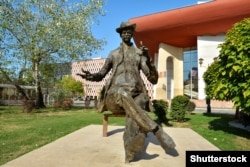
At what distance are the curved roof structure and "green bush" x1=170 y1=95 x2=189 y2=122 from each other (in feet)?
67.5

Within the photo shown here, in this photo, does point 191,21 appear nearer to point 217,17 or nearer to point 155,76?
point 217,17

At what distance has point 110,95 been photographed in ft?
18.0

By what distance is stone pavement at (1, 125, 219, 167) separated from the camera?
5094 millimetres

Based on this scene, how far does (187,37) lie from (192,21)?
506 cm

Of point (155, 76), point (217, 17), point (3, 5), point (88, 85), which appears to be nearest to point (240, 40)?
point (155, 76)

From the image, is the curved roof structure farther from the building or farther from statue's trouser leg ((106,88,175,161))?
statue's trouser leg ((106,88,175,161))

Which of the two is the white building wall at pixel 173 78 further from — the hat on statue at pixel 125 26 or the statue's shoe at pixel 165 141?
the statue's shoe at pixel 165 141

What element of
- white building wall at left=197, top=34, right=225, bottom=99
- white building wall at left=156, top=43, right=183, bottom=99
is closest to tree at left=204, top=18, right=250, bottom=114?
white building wall at left=197, top=34, right=225, bottom=99

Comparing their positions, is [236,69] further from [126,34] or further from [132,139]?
[132,139]

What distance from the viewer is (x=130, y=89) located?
537cm

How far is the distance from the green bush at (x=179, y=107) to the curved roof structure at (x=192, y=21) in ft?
67.5

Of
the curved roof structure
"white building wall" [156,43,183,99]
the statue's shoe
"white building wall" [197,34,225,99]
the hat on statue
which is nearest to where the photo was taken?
the statue's shoe

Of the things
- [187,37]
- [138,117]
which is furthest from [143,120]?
[187,37]

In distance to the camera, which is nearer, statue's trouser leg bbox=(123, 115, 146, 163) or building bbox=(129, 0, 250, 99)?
statue's trouser leg bbox=(123, 115, 146, 163)
